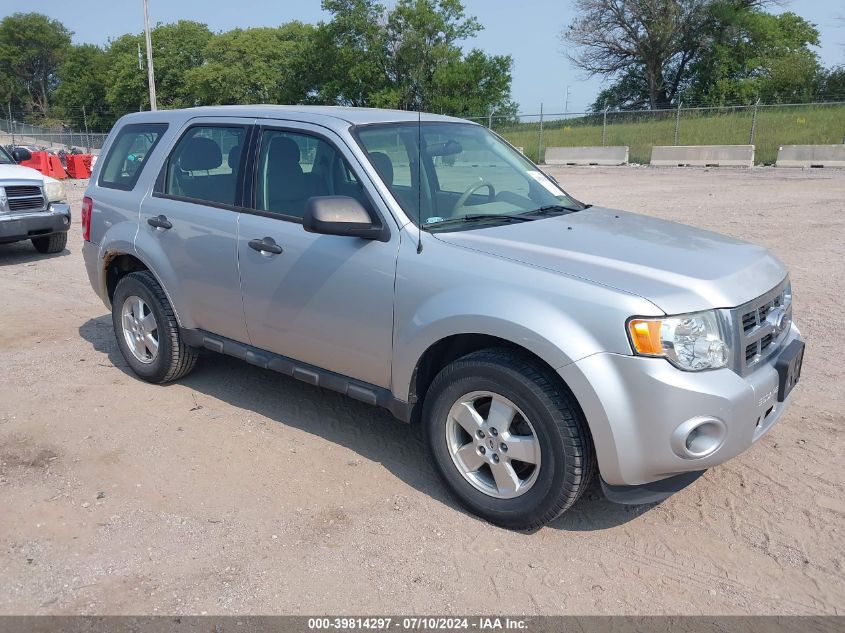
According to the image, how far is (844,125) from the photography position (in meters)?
26.0

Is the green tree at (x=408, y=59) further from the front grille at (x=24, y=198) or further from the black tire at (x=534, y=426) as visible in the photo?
the black tire at (x=534, y=426)

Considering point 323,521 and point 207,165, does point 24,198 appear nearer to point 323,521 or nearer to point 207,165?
point 207,165

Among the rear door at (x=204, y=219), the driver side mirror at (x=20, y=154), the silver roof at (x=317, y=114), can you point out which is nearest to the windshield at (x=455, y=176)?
the silver roof at (x=317, y=114)

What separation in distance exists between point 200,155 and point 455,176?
5.82 feet

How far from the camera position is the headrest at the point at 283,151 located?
438 cm

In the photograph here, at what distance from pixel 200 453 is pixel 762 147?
26.6m

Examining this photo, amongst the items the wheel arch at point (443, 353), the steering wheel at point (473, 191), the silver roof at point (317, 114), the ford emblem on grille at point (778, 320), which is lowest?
the wheel arch at point (443, 353)

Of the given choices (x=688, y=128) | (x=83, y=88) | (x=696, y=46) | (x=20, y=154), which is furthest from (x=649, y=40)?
(x=83, y=88)

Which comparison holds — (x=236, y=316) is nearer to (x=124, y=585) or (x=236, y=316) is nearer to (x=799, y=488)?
(x=124, y=585)

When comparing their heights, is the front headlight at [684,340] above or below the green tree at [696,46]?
below

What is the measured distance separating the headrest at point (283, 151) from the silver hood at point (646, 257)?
120 cm

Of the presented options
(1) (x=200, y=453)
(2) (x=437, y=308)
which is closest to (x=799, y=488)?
(2) (x=437, y=308)

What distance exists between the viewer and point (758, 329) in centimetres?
331

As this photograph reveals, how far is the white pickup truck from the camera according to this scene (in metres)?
9.89
